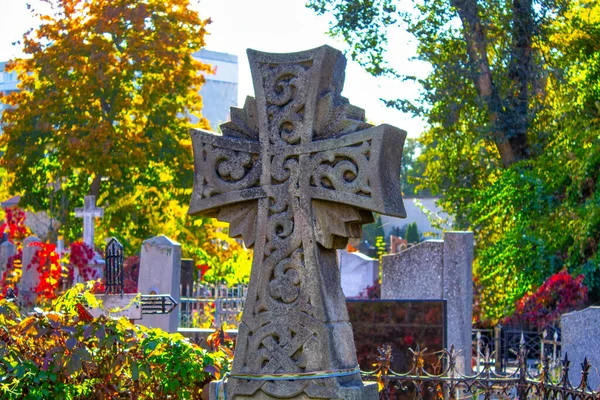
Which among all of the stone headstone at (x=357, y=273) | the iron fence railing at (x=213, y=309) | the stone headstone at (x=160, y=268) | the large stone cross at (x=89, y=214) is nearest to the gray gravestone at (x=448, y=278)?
the stone headstone at (x=160, y=268)

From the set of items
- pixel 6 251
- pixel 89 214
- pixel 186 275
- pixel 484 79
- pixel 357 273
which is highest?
pixel 484 79

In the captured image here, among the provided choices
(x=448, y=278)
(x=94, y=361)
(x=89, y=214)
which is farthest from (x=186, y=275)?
(x=94, y=361)

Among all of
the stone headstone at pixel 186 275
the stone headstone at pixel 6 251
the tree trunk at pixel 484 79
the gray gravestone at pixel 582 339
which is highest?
the tree trunk at pixel 484 79

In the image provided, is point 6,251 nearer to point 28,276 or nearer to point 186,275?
point 28,276

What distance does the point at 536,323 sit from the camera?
14898 mm

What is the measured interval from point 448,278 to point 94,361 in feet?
18.3

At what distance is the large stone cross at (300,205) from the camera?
5.40 metres

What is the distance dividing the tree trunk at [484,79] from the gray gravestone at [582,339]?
1106 cm

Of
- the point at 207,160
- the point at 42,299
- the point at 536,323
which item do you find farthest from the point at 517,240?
the point at 207,160

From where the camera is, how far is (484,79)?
20359 mm

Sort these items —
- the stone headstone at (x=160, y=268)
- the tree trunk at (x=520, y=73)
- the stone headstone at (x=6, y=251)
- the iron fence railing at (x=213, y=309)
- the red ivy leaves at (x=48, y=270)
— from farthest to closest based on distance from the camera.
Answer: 1. the stone headstone at (x=6, y=251)
2. the tree trunk at (x=520, y=73)
3. the iron fence railing at (x=213, y=309)
4. the red ivy leaves at (x=48, y=270)
5. the stone headstone at (x=160, y=268)

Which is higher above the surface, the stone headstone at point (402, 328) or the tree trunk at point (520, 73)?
the tree trunk at point (520, 73)

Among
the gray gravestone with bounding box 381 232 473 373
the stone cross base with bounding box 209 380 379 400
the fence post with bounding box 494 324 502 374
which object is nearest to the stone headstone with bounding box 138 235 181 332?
the gray gravestone with bounding box 381 232 473 373

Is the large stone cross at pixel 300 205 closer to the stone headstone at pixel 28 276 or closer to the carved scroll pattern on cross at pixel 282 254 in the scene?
the carved scroll pattern on cross at pixel 282 254
